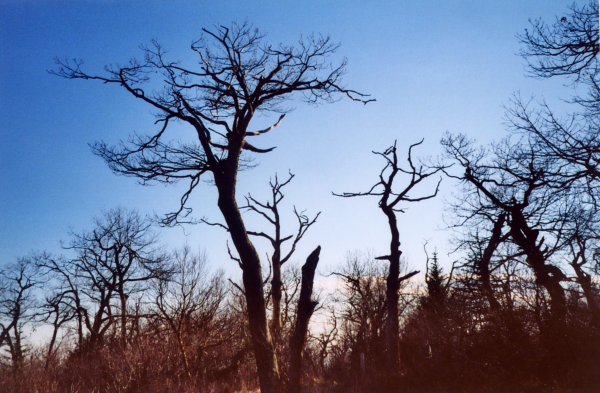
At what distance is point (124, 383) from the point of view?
12.5 meters

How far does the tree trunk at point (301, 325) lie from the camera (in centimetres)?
753

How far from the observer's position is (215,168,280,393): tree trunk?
6.90 meters

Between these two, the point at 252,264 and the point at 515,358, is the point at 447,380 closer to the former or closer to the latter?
the point at 515,358

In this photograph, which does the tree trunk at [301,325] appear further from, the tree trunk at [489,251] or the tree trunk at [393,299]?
the tree trunk at [489,251]

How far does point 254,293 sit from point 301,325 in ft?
4.42

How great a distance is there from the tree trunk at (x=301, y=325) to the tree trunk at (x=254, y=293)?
28.1 inches

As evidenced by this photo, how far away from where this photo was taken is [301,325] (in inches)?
306

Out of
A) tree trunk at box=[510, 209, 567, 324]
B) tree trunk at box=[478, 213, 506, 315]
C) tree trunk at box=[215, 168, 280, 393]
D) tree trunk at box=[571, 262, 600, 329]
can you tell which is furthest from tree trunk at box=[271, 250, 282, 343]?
tree trunk at box=[571, 262, 600, 329]

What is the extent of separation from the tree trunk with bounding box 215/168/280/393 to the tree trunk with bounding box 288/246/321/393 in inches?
28.1

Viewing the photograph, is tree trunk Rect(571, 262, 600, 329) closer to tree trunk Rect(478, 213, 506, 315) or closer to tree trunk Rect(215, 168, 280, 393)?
tree trunk Rect(478, 213, 506, 315)

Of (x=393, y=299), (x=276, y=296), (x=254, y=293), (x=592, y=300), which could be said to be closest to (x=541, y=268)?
(x=592, y=300)

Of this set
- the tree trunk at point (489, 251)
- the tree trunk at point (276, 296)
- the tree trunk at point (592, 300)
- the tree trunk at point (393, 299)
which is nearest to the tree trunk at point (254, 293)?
the tree trunk at point (276, 296)

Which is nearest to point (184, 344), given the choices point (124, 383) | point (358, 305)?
point (124, 383)

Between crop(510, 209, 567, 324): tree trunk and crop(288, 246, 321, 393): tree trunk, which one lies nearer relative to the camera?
crop(288, 246, 321, 393): tree trunk
